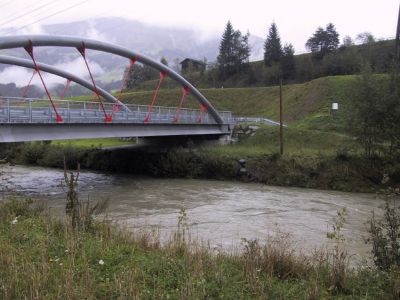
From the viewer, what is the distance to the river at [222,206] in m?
14.8

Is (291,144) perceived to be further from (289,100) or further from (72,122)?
(289,100)

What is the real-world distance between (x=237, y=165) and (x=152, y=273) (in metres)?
27.9


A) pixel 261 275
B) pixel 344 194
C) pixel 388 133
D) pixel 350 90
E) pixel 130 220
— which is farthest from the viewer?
pixel 350 90

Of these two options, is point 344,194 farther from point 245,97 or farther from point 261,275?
point 245,97

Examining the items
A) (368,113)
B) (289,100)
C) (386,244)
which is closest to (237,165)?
(368,113)

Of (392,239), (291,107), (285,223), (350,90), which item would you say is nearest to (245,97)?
(291,107)

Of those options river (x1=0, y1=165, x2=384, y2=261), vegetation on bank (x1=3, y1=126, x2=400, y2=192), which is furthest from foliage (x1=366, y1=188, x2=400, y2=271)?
vegetation on bank (x1=3, y1=126, x2=400, y2=192)

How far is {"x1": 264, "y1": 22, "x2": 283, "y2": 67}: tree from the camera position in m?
89.2

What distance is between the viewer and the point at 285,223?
17531mm

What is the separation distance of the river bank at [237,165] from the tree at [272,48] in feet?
180

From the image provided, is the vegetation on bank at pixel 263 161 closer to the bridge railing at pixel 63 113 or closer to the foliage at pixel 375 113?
the foliage at pixel 375 113

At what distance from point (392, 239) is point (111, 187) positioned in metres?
24.7

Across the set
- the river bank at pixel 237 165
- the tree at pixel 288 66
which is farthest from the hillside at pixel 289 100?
the river bank at pixel 237 165

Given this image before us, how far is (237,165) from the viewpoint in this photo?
34.2 m
